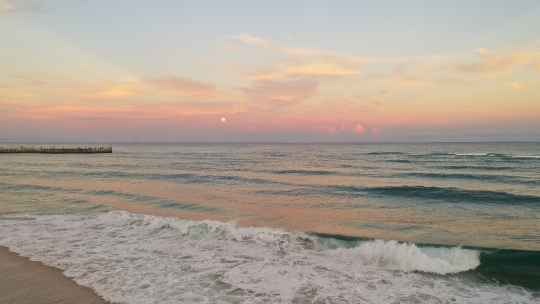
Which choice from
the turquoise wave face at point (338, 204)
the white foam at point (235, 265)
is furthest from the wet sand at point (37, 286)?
the turquoise wave face at point (338, 204)

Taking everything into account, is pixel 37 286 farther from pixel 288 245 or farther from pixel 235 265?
pixel 288 245

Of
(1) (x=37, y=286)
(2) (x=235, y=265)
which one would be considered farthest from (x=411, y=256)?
(1) (x=37, y=286)

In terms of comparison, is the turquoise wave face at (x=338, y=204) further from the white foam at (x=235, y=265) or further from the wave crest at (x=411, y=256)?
the white foam at (x=235, y=265)

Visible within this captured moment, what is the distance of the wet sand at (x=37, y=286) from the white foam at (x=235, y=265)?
0.26 m

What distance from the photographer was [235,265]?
913cm

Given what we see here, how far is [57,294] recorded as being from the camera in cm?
704

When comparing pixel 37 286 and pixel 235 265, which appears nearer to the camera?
pixel 37 286

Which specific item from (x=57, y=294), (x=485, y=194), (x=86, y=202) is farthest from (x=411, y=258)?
(x=86, y=202)

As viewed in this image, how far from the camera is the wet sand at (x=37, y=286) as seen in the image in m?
6.80

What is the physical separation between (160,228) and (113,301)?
6656 millimetres

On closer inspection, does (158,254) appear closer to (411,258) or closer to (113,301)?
(113,301)

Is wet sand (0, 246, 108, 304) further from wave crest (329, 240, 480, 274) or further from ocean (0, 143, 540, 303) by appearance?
wave crest (329, 240, 480, 274)

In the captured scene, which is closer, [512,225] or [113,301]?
[113,301]

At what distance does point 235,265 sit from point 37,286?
16.0 ft
